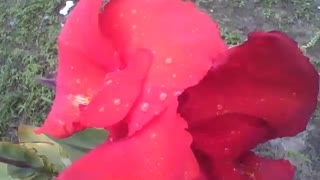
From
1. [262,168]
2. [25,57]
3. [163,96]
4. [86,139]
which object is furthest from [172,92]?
[25,57]

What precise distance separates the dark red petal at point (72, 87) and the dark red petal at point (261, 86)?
72 mm

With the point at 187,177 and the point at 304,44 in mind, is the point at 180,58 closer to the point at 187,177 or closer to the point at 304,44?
the point at 187,177

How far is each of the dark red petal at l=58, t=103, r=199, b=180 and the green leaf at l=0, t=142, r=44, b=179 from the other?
269 millimetres

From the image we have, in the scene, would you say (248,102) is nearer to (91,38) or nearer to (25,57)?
(91,38)

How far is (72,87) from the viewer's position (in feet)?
1.67

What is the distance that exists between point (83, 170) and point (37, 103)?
1197 millimetres

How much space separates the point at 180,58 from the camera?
45cm

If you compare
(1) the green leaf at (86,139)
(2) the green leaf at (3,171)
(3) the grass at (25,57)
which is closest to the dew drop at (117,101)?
(1) the green leaf at (86,139)

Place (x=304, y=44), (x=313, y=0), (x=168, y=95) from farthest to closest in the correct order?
1. (x=313, y=0)
2. (x=304, y=44)
3. (x=168, y=95)

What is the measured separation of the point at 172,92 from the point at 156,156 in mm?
40

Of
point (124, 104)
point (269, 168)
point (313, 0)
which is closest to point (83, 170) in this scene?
point (124, 104)

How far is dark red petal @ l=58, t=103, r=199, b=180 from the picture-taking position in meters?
0.43

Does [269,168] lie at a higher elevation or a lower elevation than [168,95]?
lower

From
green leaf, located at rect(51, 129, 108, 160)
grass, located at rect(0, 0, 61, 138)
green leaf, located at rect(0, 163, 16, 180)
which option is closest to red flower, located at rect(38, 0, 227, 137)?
green leaf, located at rect(51, 129, 108, 160)
